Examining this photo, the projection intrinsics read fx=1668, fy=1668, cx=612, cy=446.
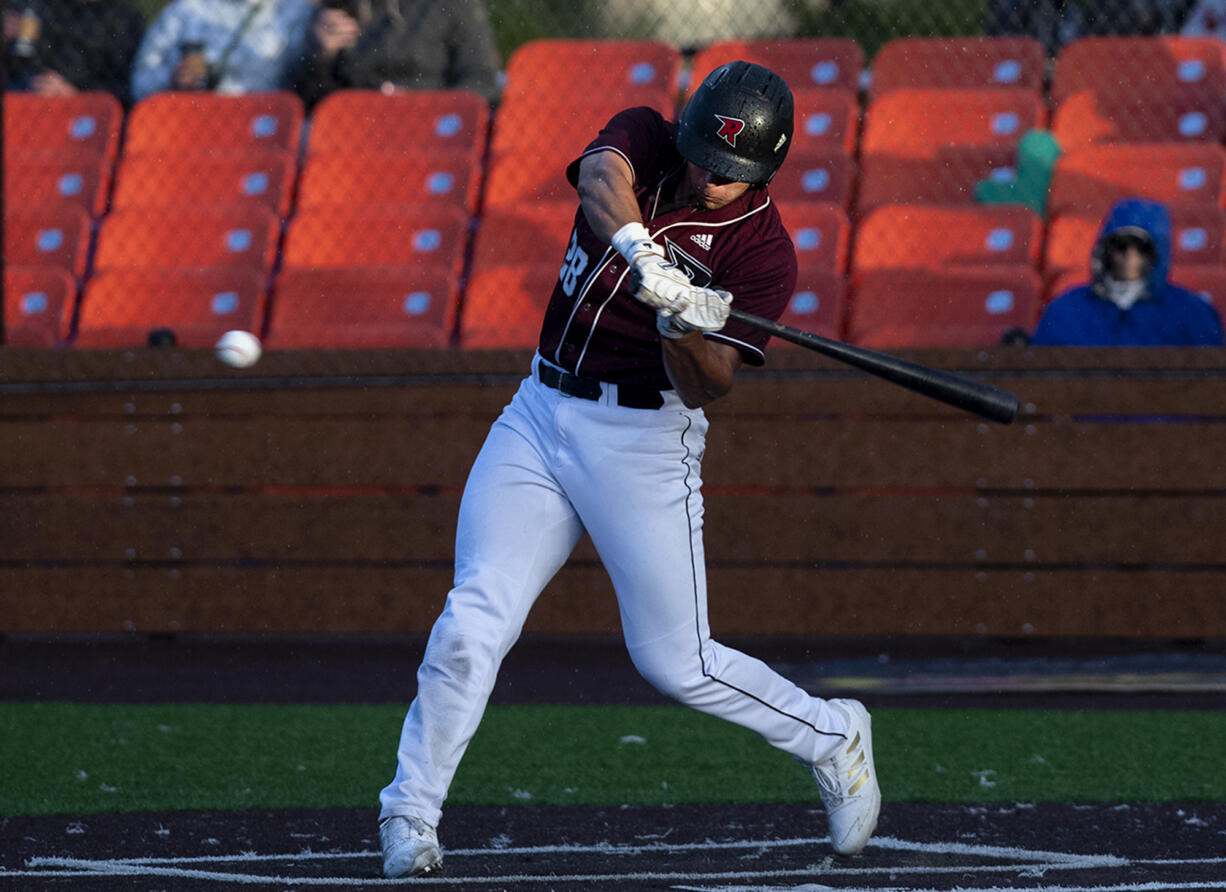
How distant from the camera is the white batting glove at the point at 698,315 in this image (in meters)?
3.10

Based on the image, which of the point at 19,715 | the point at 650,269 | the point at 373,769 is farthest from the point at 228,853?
the point at 19,715

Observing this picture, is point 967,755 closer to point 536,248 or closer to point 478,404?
point 478,404

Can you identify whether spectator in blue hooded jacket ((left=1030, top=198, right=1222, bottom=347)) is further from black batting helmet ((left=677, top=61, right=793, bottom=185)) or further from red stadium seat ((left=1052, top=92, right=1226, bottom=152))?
black batting helmet ((left=677, top=61, right=793, bottom=185))

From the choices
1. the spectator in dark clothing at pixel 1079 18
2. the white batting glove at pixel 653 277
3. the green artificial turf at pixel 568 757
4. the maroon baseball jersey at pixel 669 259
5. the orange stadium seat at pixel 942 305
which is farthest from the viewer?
the spectator in dark clothing at pixel 1079 18

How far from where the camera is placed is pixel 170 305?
7.48m

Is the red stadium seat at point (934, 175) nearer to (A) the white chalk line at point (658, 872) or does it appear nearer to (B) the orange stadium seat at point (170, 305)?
(B) the orange stadium seat at point (170, 305)

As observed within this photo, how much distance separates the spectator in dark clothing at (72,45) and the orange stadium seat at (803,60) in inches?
119

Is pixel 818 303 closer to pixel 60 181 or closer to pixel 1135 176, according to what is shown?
pixel 1135 176

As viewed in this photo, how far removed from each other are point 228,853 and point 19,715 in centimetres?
216

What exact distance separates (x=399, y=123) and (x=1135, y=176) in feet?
11.1

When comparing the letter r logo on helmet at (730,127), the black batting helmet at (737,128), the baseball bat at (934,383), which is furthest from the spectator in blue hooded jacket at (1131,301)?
the letter r logo on helmet at (730,127)

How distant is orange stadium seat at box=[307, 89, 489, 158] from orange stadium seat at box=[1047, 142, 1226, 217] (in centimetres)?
268

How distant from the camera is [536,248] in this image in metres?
7.41

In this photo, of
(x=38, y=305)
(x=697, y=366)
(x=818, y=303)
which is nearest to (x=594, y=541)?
(x=697, y=366)
